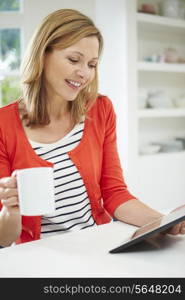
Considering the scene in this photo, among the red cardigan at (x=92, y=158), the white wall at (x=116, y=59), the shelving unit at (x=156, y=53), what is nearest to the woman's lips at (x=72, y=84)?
the red cardigan at (x=92, y=158)

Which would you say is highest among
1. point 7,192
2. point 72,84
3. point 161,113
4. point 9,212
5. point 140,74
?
point 72,84

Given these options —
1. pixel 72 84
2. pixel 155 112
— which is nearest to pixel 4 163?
pixel 72 84

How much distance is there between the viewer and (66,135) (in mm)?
1501

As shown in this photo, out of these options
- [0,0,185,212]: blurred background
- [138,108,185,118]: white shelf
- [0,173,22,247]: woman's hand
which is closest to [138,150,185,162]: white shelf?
[0,0,185,212]: blurred background

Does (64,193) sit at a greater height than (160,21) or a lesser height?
lesser

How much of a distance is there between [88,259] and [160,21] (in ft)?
10.8

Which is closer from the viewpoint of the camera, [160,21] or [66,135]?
[66,135]

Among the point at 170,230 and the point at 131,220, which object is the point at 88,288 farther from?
the point at 131,220

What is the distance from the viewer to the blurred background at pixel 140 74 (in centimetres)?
351

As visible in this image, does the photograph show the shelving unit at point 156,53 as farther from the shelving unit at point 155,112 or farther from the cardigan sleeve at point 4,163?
the cardigan sleeve at point 4,163

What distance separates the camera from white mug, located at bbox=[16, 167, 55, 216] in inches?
35.2

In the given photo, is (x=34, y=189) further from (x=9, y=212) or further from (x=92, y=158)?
(x=92, y=158)

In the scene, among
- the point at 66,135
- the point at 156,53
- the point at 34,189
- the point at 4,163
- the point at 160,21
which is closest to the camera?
the point at 34,189

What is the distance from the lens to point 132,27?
3668mm
